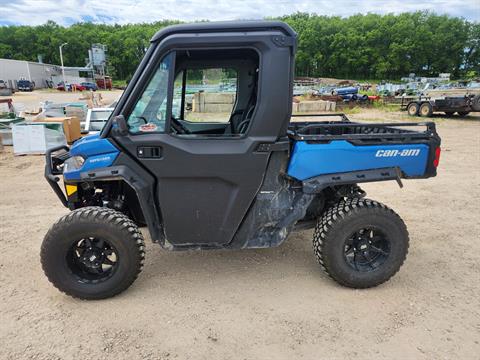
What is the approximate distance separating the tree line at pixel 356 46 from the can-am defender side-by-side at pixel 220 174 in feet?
267

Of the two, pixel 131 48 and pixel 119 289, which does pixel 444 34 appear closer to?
pixel 131 48

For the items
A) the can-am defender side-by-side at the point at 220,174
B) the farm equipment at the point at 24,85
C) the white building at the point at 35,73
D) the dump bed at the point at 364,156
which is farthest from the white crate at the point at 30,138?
the white building at the point at 35,73

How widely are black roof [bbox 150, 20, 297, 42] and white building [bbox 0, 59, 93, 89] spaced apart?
58883 mm

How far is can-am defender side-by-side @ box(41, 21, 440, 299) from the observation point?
9.76ft

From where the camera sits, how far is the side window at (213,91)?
11.9 ft

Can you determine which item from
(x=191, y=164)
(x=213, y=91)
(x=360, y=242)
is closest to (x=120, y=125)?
(x=191, y=164)

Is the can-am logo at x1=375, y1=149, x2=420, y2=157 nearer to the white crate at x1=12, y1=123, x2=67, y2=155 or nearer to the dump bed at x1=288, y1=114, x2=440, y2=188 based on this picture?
the dump bed at x1=288, y1=114, x2=440, y2=188

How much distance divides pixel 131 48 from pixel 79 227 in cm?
8443

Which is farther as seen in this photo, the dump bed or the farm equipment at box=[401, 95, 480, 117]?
the farm equipment at box=[401, 95, 480, 117]

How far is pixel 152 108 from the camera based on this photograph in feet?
10.0

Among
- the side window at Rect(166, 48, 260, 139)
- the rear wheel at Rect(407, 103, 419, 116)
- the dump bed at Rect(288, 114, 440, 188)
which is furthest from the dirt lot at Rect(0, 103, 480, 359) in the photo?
the rear wheel at Rect(407, 103, 419, 116)

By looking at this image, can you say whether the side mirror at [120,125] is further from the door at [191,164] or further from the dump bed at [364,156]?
the dump bed at [364,156]

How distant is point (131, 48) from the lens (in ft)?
259

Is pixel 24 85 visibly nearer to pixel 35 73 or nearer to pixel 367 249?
pixel 35 73
